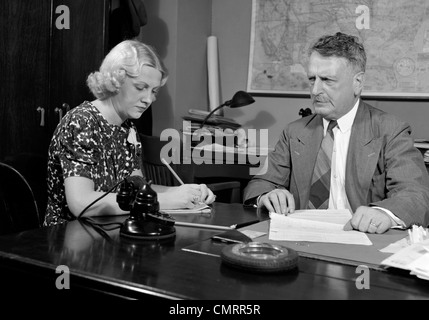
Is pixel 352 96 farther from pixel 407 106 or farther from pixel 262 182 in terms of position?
pixel 407 106

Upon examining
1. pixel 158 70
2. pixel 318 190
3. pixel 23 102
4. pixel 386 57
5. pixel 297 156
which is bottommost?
pixel 318 190

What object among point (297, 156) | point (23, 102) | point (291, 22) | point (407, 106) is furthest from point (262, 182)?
point (291, 22)

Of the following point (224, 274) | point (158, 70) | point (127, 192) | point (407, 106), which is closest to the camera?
point (224, 274)

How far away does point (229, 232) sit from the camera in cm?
131

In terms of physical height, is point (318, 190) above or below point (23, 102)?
below

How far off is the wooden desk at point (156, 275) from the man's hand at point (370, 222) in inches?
13.7

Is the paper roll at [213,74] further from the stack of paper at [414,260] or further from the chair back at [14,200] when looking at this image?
the stack of paper at [414,260]

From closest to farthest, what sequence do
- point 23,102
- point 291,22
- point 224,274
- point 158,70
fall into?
1. point 224,274
2. point 158,70
3. point 23,102
4. point 291,22

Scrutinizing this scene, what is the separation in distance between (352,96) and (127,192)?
113cm

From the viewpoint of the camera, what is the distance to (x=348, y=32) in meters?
3.26

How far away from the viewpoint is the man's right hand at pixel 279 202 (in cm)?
163

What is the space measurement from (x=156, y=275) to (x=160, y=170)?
167 cm

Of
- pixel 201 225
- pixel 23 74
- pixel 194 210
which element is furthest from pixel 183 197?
pixel 23 74

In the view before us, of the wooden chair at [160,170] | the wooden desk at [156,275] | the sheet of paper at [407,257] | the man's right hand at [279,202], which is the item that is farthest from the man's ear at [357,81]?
the wooden desk at [156,275]
